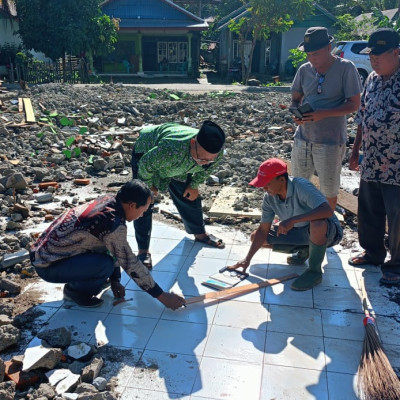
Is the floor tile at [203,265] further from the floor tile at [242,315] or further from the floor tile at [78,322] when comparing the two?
the floor tile at [78,322]

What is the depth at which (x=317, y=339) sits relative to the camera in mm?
3430

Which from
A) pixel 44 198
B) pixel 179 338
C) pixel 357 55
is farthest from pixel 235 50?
pixel 179 338

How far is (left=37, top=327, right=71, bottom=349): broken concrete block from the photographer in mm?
3322

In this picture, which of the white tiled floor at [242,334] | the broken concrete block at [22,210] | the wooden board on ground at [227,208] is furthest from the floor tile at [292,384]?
the broken concrete block at [22,210]

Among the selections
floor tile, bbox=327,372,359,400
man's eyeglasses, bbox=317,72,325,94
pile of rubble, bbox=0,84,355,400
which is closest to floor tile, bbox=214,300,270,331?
floor tile, bbox=327,372,359,400

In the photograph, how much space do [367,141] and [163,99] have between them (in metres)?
10.9

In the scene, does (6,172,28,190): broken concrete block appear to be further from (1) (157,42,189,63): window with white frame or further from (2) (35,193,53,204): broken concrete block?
(1) (157,42,189,63): window with white frame

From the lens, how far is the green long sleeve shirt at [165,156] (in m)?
4.09

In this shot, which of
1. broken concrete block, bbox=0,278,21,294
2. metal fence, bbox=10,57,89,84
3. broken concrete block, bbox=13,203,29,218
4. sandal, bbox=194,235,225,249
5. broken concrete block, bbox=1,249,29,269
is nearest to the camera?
broken concrete block, bbox=0,278,21,294

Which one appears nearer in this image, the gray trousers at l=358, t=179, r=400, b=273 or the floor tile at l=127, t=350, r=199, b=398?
the floor tile at l=127, t=350, r=199, b=398

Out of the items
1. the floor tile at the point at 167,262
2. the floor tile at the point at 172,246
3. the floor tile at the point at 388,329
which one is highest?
the floor tile at the point at 388,329

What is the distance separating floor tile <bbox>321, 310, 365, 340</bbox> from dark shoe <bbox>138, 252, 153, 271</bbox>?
167cm

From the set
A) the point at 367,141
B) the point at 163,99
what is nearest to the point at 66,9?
the point at 163,99

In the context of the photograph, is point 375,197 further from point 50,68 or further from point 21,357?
point 50,68
